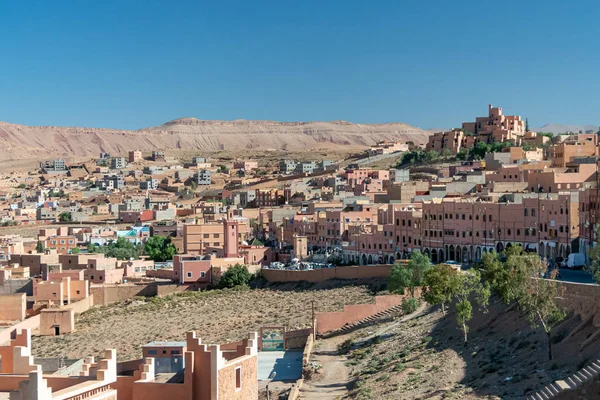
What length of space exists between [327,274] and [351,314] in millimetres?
10350

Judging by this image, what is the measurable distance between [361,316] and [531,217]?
11713 millimetres

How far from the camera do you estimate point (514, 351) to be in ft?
74.5

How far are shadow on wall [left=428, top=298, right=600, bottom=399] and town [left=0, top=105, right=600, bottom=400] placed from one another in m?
0.33

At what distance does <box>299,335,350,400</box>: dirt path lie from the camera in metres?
25.1

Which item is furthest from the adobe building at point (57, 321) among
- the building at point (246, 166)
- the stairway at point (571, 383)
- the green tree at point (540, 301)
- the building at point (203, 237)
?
the building at point (246, 166)

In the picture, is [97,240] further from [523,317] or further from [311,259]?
[523,317]

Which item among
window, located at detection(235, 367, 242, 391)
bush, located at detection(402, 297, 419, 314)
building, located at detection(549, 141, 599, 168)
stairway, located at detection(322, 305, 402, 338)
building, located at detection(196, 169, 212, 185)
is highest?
building, located at detection(549, 141, 599, 168)

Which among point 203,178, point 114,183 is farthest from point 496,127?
point 114,183

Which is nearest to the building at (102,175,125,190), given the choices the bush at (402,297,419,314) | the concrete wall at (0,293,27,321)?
the concrete wall at (0,293,27,321)

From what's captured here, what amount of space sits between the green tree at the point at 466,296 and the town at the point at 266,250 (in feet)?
10.3

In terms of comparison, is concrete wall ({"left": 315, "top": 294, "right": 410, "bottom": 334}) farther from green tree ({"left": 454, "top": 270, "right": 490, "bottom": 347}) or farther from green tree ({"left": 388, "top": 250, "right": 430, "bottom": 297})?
green tree ({"left": 454, "top": 270, "right": 490, "bottom": 347})

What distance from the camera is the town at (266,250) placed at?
1521 cm

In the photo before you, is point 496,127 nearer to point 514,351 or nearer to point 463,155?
point 463,155

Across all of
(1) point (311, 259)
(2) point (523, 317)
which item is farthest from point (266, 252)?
(2) point (523, 317)
